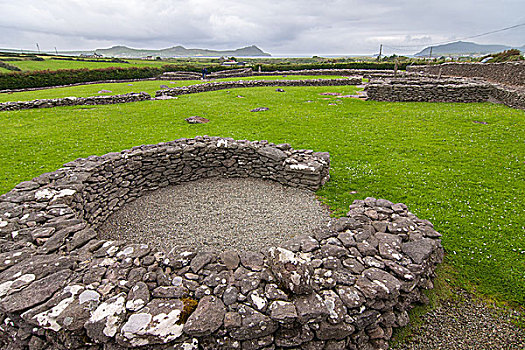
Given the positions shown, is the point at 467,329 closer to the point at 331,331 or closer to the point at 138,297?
the point at 331,331

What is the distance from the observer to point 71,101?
23016mm

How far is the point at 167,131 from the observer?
15.0m

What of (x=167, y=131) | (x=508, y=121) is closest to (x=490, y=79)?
(x=508, y=121)

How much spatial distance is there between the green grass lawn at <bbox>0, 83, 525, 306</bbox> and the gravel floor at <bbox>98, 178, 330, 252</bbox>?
49.4 inches

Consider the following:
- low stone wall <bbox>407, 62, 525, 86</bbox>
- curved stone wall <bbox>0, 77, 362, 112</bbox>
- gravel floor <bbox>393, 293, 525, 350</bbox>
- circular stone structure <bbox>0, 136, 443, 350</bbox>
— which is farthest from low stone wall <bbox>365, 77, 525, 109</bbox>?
gravel floor <bbox>393, 293, 525, 350</bbox>

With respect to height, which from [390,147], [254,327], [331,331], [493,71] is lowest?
[331,331]

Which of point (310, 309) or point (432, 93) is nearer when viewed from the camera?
point (310, 309)

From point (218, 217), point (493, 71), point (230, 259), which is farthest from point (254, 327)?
point (493, 71)

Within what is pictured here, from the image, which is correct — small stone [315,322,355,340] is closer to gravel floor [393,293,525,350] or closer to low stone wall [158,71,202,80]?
gravel floor [393,293,525,350]

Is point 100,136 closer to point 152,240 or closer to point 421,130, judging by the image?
point 152,240

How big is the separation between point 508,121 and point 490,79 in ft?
63.4

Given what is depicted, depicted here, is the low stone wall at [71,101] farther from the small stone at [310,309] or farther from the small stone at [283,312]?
the small stone at [310,309]

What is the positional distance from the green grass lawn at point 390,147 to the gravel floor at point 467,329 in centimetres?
50

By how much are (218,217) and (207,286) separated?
3.50m
